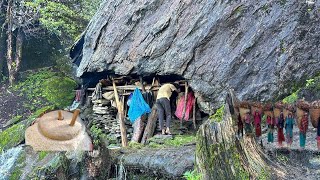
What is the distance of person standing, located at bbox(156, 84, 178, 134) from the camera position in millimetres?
12413

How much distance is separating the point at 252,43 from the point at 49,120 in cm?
995

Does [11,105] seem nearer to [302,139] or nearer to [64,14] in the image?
[64,14]

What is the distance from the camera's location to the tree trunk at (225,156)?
5.81 meters

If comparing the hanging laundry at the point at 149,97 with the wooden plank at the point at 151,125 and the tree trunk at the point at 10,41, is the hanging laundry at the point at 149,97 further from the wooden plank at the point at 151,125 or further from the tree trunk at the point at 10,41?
the tree trunk at the point at 10,41

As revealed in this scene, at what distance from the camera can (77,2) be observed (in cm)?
2244

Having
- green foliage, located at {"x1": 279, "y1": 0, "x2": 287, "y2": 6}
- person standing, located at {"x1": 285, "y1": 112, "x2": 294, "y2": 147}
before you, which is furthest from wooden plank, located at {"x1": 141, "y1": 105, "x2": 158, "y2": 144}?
person standing, located at {"x1": 285, "y1": 112, "x2": 294, "y2": 147}

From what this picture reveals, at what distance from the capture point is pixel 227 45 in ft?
41.0

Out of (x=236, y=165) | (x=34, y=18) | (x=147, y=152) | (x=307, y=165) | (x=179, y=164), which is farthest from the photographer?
(x=34, y=18)

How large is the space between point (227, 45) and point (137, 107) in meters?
3.42

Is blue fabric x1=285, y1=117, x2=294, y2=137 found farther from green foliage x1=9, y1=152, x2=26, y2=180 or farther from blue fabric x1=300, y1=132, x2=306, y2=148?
green foliage x1=9, y1=152, x2=26, y2=180

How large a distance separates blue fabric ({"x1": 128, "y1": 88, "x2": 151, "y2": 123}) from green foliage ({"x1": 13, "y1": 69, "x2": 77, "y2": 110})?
6.10 metres

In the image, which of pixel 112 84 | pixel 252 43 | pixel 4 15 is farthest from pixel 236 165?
pixel 4 15

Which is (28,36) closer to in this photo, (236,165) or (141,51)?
(141,51)

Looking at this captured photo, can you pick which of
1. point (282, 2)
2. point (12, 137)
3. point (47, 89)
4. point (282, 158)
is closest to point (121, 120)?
point (12, 137)
